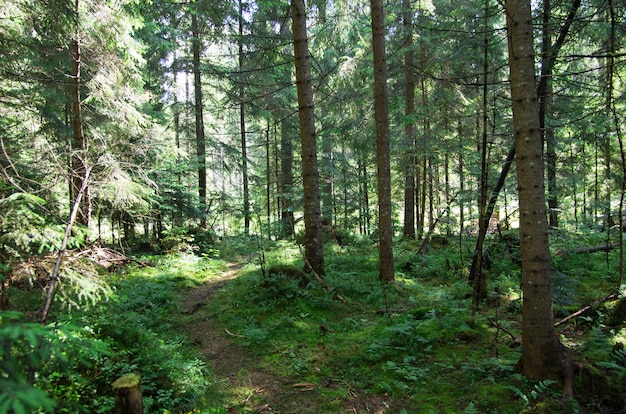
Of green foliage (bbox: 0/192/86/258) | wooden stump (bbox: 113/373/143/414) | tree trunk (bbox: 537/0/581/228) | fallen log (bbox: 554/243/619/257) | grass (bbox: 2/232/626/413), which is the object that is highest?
tree trunk (bbox: 537/0/581/228)

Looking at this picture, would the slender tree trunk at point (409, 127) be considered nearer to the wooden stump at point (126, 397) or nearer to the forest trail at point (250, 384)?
the forest trail at point (250, 384)

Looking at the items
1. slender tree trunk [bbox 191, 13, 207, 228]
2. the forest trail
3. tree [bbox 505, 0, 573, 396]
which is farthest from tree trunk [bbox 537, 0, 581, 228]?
slender tree trunk [bbox 191, 13, 207, 228]

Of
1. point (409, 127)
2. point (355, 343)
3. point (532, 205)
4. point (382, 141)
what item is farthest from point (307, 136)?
point (409, 127)

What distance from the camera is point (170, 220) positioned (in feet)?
49.6

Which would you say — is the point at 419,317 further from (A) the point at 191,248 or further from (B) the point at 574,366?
(A) the point at 191,248

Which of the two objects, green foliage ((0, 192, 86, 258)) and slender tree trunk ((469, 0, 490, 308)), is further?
slender tree trunk ((469, 0, 490, 308))

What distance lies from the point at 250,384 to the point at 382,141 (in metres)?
5.82

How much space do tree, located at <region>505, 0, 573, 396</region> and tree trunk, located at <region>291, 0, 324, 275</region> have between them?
15.4 ft

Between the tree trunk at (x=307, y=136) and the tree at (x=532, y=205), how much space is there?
4.69 m

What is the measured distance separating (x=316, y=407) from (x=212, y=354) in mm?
2271

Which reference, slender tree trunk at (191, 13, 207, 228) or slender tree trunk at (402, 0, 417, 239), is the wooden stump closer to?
slender tree trunk at (402, 0, 417, 239)

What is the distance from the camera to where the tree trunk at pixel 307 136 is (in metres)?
7.88

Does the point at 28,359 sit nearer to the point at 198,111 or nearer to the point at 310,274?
the point at 310,274

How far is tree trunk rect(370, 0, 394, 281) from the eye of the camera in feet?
26.2
